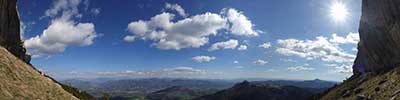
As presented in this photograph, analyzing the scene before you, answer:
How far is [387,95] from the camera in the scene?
91.3 meters

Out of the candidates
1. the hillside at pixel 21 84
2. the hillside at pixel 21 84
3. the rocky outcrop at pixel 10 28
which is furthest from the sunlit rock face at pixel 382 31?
the rocky outcrop at pixel 10 28

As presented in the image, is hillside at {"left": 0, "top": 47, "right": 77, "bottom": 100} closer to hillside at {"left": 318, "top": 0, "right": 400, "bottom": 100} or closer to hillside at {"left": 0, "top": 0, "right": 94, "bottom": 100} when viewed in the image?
hillside at {"left": 0, "top": 0, "right": 94, "bottom": 100}

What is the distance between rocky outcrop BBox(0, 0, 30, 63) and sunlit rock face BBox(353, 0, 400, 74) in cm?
13449

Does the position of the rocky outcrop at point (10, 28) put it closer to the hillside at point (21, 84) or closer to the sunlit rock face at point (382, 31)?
the hillside at point (21, 84)

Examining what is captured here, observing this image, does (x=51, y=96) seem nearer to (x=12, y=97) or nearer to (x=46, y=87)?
(x=46, y=87)

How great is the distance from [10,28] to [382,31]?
147 metres

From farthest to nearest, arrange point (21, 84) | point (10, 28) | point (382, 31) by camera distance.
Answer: point (382, 31)
point (10, 28)
point (21, 84)

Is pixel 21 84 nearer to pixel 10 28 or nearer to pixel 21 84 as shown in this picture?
pixel 21 84

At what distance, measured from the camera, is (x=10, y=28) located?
14850 centimetres

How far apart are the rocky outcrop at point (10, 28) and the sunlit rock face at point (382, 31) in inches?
5295

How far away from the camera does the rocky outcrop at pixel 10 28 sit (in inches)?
4991

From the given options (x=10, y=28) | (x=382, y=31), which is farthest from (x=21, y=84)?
(x=382, y=31)

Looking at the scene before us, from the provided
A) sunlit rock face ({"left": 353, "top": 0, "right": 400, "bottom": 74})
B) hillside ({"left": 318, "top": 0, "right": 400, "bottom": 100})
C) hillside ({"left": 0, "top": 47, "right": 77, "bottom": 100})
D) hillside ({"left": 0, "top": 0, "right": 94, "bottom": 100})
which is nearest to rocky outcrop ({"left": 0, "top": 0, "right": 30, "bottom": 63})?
hillside ({"left": 0, "top": 0, "right": 94, "bottom": 100})

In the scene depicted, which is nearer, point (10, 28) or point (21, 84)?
point (21, 84)
